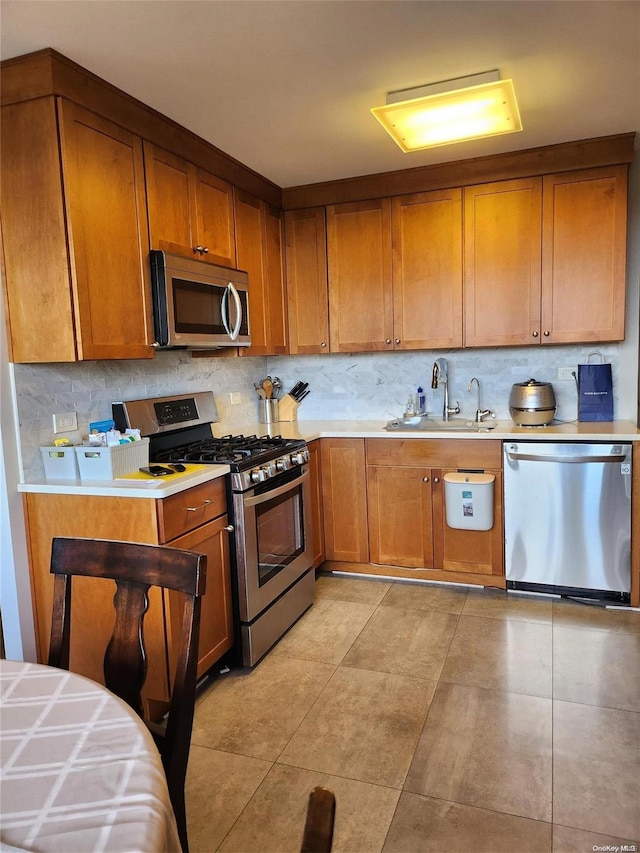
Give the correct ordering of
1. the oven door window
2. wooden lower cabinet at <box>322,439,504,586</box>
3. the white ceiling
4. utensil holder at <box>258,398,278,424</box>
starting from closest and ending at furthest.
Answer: the white ceiling, the oven door window, wooden lower cabinet at <box>322,439,504,586</box>, utensil holder at <box>258,398,278,424</box>

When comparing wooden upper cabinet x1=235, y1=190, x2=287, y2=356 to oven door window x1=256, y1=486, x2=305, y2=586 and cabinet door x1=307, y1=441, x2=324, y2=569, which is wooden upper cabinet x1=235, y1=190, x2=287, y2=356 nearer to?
cabinet door x1=307, y1=441, x2=324, y2=569

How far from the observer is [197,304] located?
2.84 m

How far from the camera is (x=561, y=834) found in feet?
5.48

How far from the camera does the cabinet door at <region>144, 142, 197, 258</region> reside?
8.46ft

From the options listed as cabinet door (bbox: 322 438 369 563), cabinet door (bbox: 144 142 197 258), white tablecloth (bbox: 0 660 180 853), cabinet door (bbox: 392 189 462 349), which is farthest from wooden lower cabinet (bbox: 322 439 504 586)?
white tablecloth (bbox: 0 660 180 853)

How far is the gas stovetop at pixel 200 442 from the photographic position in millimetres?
2639

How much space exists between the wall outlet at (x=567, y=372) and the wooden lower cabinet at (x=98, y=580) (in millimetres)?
2394

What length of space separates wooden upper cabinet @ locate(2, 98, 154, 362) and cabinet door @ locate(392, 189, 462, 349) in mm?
1820

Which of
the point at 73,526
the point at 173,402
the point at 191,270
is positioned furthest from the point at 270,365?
the point at 73,526

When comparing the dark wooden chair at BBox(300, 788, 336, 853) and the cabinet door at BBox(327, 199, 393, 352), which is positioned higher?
the cabinet door at BBox(327, 199, 393, 352)

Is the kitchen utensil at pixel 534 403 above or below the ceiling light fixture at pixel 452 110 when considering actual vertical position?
below

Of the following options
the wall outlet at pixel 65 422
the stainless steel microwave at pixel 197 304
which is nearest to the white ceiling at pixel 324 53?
the stainless steel microwave at pixel 197 304

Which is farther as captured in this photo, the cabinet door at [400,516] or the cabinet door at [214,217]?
the cabinet door at [400,516]

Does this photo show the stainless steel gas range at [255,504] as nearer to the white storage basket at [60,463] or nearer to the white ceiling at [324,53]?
the white storage basket at [60,463]
